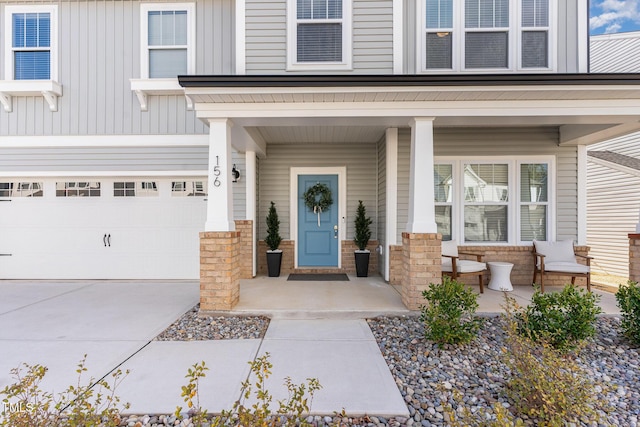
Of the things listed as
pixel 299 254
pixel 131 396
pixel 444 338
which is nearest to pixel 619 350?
pixel 444 338

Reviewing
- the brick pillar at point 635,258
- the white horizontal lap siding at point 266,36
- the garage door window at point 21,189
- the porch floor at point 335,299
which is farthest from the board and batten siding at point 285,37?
the garage door window at point 21,189

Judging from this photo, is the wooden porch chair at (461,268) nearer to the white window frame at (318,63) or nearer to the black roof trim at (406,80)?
the black roof trim at (406,80)

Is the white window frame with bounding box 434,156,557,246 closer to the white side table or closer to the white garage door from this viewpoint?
the white side table

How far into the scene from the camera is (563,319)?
3.20 m

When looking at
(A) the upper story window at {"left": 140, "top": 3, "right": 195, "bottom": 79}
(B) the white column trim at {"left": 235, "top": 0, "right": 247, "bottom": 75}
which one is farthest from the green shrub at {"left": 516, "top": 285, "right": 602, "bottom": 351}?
(A) the upper story window at {"left": 140, "top": 3, "right": 195, "bottom": 79}

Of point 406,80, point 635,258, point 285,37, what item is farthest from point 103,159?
point 635,258

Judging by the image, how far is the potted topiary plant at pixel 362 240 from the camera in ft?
A: 21.1

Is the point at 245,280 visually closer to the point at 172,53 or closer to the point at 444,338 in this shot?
the point at 444,338

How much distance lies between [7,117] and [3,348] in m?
5.28

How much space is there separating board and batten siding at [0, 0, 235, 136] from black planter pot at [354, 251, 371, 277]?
154 inches

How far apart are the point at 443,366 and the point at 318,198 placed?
439 cm

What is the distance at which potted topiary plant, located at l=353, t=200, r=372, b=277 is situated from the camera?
644 centimetres

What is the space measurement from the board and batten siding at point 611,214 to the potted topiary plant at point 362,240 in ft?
20.1

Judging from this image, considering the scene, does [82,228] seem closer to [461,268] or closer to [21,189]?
[21,189]
